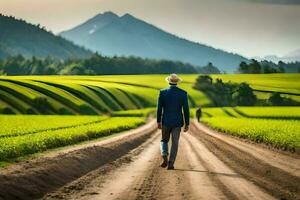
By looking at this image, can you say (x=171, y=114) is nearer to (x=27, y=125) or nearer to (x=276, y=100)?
(x=27, y=125)

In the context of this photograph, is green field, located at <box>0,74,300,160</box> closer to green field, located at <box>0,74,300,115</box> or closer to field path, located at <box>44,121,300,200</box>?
green field, located at <box>0,74,300,115</box>

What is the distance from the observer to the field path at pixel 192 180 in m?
12.3

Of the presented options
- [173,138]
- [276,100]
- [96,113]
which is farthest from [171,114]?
[276,100]

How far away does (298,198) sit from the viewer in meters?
12.0

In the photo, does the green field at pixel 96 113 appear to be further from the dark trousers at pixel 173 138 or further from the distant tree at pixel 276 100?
the dark trousers at pixel 173 138

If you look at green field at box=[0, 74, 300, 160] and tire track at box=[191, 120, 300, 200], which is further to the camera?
green field at box=[0, 74, 300, 160]

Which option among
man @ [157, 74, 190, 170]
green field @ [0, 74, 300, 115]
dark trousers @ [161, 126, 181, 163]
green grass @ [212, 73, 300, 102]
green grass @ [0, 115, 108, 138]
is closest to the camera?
dark trousers @ [161, 126, 181, 163]

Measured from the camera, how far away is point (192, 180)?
1461 centimetres

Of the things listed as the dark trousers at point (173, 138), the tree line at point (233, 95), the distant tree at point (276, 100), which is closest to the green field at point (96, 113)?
the tree line at point (233, 95)

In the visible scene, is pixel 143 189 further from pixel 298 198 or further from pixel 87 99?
pixel 87 99

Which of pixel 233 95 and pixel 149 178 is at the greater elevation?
pixel 233 95

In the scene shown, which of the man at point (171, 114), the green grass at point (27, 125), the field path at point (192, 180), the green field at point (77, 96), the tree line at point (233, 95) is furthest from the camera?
the tree line at point (233, 95)

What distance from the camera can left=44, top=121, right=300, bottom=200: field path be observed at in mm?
12273

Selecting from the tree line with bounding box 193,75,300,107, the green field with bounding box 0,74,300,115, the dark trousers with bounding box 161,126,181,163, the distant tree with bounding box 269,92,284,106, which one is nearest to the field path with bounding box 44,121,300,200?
the dark trousers with bounding box 161,126,181,163
